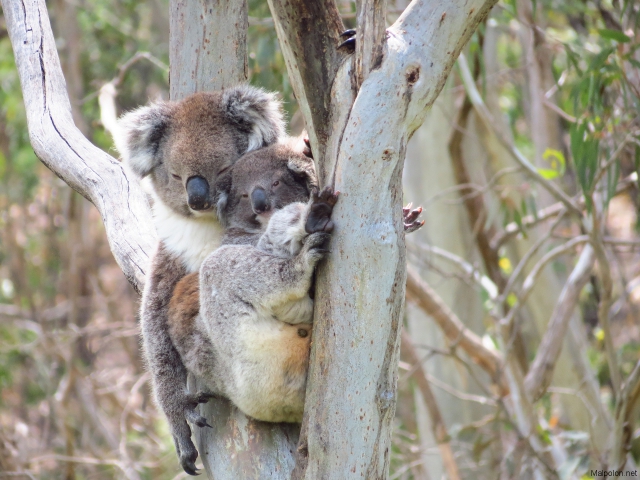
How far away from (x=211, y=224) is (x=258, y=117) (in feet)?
1.51

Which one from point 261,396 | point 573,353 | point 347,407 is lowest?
point 573,353

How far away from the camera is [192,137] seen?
2.59 meters

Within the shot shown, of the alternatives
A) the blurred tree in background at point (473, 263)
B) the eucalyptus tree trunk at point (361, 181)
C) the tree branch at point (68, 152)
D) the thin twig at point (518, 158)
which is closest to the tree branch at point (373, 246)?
the eucalyptus tree trunk at point (361, 181)

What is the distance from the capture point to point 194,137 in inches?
102

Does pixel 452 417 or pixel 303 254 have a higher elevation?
pixel 303 254

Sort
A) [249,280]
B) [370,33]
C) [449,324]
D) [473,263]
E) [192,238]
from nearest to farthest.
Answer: [370,33] < [249,280] < [192,238] < [449,324] < [473,263]

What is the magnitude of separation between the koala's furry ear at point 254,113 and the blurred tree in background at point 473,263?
1583 mm

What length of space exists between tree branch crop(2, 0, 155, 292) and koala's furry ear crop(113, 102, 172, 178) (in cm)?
28

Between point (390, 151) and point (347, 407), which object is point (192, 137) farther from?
point (347, 407)

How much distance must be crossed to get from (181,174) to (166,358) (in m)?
0.70

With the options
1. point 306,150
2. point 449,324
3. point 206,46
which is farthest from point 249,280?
point 449,324

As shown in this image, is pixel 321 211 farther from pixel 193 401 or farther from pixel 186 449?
pixel 186 449

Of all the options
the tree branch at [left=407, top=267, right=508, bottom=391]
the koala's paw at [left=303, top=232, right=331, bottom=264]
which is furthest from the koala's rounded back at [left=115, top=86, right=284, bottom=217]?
the tree branch at [left=407, top=267, right=508, bottom=391]

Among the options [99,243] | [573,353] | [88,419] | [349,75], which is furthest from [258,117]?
[99,243]
